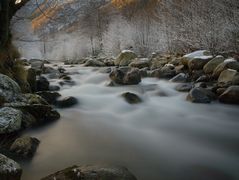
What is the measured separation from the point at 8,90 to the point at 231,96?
500 centimetres

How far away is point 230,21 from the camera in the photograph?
13469mm

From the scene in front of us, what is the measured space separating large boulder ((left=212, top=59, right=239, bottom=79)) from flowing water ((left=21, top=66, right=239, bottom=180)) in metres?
2.04

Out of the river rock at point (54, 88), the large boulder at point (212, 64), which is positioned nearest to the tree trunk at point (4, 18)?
the river rock at point (54, 88)

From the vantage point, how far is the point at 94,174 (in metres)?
2.97

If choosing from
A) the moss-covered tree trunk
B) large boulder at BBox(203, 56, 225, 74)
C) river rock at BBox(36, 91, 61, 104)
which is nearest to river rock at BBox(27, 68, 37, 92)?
river rock at BBox(36, 91, 61, 104)

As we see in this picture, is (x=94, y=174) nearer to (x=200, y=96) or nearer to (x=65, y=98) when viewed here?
(x=65, y=98)

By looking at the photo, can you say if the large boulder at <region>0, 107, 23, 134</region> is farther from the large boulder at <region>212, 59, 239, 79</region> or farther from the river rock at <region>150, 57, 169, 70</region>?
the river rock at <region>150, 57, 169, 70</region>

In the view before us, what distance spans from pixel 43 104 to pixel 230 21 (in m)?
11.0

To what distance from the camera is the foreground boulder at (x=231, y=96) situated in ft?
21.0

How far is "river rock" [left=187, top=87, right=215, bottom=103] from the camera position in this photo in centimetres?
676

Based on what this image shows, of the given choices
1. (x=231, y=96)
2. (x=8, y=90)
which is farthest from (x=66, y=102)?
(x=231, y=96)

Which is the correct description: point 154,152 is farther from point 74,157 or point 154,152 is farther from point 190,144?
point 74,157

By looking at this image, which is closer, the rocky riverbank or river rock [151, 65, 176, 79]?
the rocky riverbank

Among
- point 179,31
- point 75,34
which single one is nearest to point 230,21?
point 179,31
